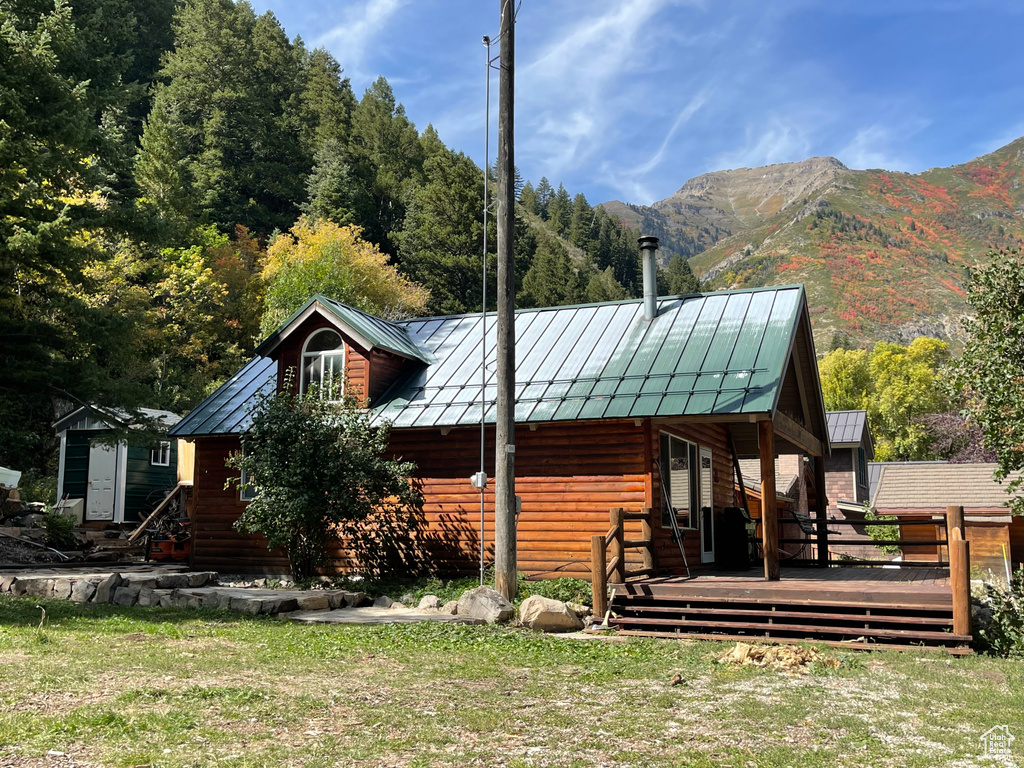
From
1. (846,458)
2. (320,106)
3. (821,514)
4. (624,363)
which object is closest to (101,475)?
(624,363)

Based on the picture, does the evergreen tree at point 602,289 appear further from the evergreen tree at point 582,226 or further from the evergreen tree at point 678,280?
the evergreen tree at point 582,226

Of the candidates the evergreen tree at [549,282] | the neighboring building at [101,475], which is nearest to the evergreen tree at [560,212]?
the evergreen tree at [549,282]

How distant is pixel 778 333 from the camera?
14969mm

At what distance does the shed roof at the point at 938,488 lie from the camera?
77.0 ft

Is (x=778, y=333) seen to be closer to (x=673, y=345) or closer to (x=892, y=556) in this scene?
(x=673, y=345)

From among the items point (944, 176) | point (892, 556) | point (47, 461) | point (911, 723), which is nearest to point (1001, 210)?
point (944, 176)

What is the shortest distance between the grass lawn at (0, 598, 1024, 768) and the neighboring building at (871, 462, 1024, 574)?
15.1 metres

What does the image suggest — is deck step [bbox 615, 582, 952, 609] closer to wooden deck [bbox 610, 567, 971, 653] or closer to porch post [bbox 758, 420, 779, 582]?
wooden deck [bbox 610, 567, 971, 653]

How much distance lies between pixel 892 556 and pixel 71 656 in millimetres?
28021

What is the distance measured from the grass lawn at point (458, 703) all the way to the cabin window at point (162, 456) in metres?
20.2

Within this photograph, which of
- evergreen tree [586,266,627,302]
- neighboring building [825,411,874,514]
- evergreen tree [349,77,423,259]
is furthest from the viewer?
evergreen tree [586,266,627,302]

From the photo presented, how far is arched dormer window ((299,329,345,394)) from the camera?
56.6 feet

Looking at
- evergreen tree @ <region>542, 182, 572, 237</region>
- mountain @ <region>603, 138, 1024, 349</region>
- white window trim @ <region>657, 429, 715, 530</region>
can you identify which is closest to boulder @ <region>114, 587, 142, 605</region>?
white window trim @ <region>657, 429, 715, 530</region>

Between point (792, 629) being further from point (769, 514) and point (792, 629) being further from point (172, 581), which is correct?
point (172, 581)
